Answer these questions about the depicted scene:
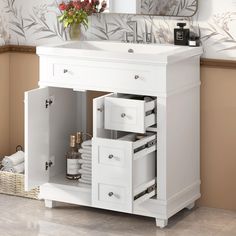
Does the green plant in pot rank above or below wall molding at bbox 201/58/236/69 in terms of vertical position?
above

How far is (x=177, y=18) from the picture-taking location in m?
3.99

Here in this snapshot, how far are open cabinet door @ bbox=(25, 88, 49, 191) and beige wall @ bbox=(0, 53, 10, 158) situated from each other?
0.69 m

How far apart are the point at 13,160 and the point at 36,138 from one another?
0.48 metres

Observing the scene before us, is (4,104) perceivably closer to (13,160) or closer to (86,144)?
(13,160)

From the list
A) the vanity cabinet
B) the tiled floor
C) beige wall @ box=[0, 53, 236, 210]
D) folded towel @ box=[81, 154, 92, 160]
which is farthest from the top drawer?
the tiled floor

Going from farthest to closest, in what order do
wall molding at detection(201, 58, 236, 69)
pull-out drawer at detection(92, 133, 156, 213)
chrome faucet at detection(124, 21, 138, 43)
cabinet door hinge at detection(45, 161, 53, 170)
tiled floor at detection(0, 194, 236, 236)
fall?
chrome faucet at detection(124, 21, 138, 43) → cabinet door hinge at detection(45, 161, 53, 170) → wall molding at detection(201, 58, 236, 69) → tiled floor at detection(0, 194, 236, 236) → pull-out drawer at detection(92, 133, 156, 213)

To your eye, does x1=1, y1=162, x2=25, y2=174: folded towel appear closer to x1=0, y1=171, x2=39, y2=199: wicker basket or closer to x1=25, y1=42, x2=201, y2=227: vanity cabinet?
x1=0, y1=171, x2=39, y2=199: wicker basket

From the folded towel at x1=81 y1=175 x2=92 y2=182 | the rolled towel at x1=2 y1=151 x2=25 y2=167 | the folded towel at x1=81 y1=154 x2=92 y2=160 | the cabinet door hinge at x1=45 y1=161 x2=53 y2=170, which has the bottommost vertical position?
the folded towel at x1=81 y1=175 x2=92 y2=182

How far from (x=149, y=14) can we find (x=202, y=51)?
360 millimetres

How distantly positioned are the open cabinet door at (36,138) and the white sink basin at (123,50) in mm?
236

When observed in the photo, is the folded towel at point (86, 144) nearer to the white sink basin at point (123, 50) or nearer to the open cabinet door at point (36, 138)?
the open cabinet door at point (36, 138)

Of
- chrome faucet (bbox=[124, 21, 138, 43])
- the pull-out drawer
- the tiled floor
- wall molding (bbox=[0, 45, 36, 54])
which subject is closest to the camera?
the pull-out drawer

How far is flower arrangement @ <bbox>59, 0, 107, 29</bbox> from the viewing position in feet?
13.6

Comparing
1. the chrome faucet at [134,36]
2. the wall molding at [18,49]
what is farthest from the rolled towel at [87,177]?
the wall molding at [18,49]
